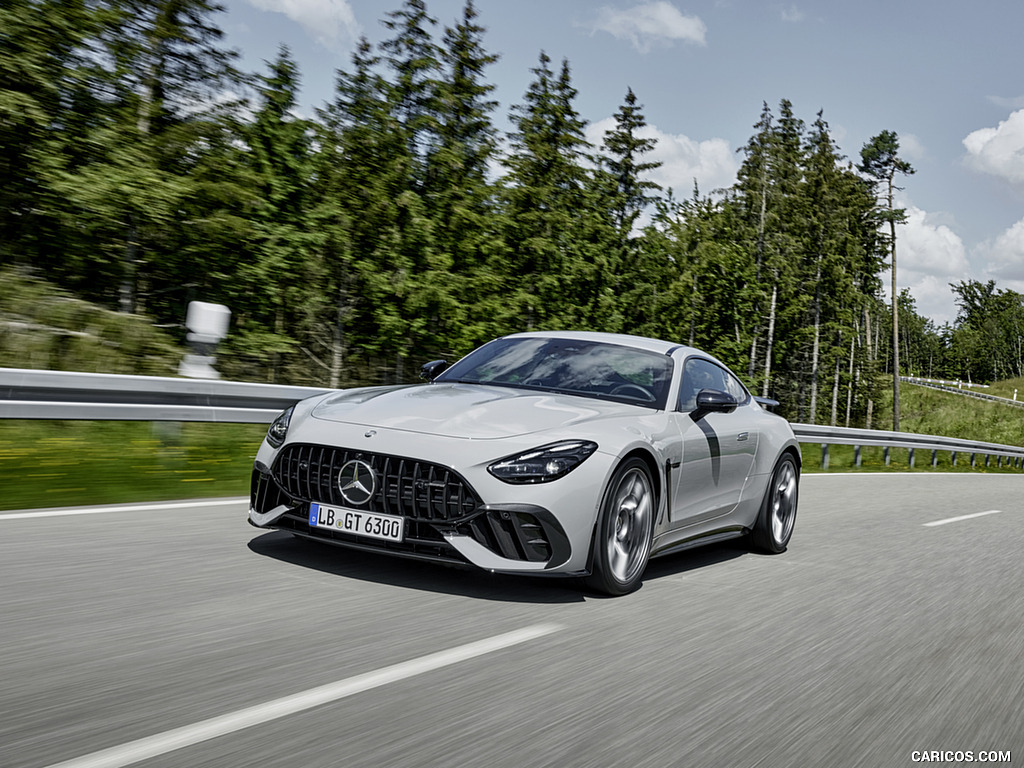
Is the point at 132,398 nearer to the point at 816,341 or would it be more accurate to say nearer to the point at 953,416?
the point at 816,341

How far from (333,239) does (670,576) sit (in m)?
21.5

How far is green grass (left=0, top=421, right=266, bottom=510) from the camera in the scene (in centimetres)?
734

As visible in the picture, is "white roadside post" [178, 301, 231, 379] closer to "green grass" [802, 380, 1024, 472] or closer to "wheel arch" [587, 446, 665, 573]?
"wheel arch" [587, 446, 665, 573]

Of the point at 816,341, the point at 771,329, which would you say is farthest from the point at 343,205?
the point at 816,341

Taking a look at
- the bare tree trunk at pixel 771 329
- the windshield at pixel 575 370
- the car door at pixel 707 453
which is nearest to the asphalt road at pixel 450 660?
the car door at pixel 707 453

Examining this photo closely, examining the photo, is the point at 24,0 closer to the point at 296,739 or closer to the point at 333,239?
the point at 333,239

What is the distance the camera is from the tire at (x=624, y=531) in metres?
5.07

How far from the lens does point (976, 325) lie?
14762cm

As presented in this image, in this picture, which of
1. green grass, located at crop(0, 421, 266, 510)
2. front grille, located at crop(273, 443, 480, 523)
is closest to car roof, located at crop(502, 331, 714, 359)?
front grille, located at crop(273, 443, 480, 523)

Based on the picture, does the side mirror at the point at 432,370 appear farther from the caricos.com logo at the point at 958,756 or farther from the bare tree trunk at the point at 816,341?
the bare tree trunk at the point at 816,341

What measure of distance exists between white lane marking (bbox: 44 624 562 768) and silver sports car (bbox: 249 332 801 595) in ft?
2.08

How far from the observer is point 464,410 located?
528 cm

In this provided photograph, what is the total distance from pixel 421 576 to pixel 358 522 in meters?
0.69

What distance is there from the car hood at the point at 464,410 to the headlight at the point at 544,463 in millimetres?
149
